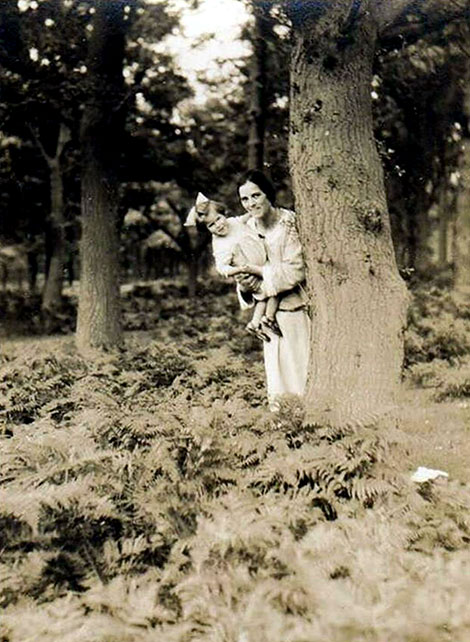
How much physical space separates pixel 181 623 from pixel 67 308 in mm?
23258

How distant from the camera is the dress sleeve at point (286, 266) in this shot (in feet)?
22.0

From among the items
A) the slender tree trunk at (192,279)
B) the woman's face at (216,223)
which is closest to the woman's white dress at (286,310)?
the woman's face at (216,223)

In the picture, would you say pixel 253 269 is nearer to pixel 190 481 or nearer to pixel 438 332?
pixel 190 481

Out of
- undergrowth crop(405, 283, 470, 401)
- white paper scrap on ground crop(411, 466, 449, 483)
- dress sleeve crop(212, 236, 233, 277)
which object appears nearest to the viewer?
white paper scrap on ground crop(411, 466, 449, 483)

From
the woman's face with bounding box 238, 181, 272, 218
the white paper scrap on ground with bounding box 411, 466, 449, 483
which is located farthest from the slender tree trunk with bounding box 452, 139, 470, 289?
the white paper scrap on ground with bounding box 411, 466, 449, 483

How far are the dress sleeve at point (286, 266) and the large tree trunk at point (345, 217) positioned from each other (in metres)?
0.40

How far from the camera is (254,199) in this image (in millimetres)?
6516

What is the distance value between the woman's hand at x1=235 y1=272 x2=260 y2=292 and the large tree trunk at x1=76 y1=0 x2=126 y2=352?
8.10 m

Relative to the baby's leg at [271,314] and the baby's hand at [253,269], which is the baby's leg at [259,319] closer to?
the baby's leg at [271,314]

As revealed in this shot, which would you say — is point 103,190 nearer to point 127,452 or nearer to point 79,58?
point 79,58

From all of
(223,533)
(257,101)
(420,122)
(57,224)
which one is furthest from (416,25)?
(420,122)

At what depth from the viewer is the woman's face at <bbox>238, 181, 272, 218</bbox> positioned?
6.47 metres

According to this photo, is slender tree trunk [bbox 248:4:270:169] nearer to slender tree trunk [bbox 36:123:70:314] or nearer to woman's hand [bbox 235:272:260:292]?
slender tree trunk [bbox 36:123:70:314]

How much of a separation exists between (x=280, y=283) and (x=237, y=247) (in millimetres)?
534
